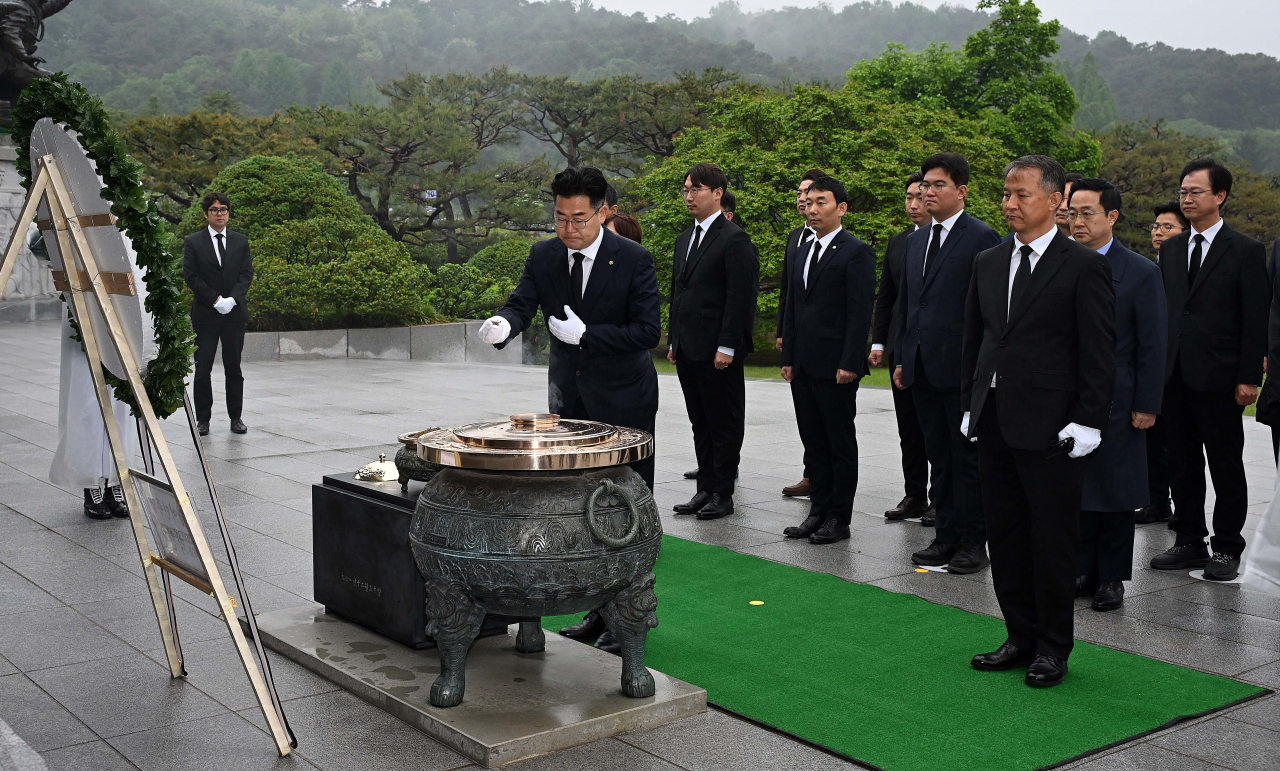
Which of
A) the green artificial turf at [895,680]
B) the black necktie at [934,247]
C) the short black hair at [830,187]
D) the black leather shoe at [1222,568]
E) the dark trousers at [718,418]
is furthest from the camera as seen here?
the dark trousers at [718,418]

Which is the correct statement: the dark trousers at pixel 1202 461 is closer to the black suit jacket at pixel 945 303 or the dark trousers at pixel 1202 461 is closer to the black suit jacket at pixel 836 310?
the black suit jacket at pixel 945 303

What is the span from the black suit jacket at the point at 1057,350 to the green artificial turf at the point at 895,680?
2.82 ft

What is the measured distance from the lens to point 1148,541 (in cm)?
603

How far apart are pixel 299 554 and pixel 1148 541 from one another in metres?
4.45

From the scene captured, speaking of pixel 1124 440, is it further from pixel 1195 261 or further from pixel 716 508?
pixel 716 508

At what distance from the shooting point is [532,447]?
10.9ft

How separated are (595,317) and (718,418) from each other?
216 centimetres

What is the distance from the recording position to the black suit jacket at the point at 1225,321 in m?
5.38

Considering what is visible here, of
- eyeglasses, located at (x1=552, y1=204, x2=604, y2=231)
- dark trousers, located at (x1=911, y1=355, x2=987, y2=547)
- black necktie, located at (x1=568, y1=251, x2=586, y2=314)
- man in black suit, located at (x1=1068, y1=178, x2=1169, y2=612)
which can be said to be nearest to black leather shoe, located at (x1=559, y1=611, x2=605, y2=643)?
black necktie, located at (x1=568, y1=251, x2=586, y2=314)

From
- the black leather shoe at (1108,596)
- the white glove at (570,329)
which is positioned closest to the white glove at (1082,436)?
the black leather shoe at (1108,596)

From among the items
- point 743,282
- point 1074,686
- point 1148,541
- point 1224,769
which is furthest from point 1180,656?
point 743,282

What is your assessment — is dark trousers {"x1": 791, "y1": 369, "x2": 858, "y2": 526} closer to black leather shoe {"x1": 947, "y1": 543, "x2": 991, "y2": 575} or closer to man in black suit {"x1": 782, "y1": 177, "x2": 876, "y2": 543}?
man in black suit {"x1": 782, "y1": 177, "x2": 876, "y2": 543}

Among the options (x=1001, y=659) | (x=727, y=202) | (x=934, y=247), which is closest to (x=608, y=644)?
(x=1001, y=659)

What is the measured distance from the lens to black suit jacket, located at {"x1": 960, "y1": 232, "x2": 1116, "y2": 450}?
12.5 ft
